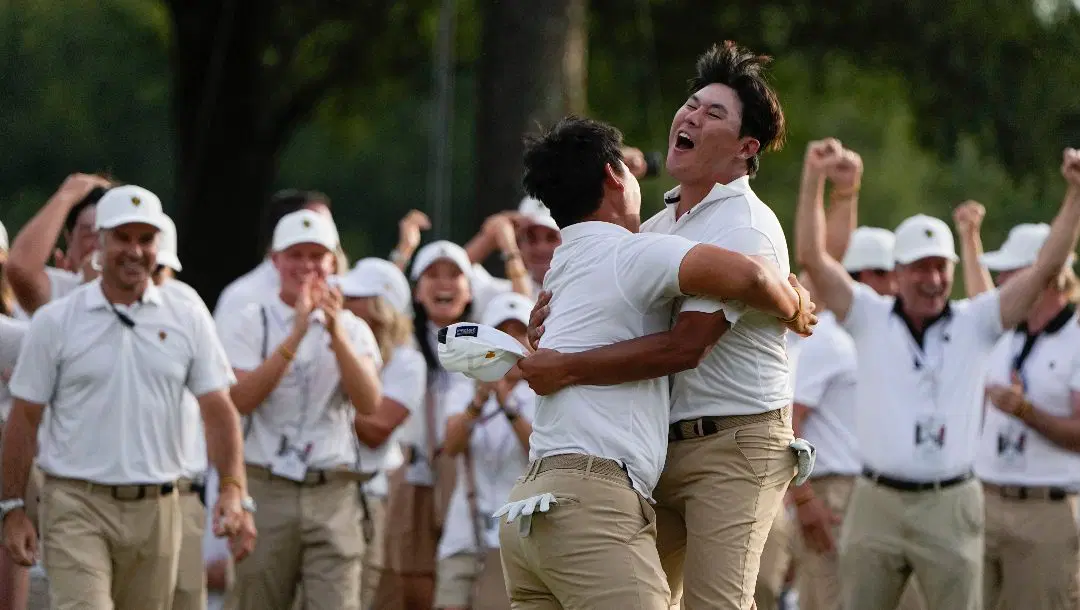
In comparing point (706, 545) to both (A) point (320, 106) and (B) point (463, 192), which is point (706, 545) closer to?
(A) point (320, 106)

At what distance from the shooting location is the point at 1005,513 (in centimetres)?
1073

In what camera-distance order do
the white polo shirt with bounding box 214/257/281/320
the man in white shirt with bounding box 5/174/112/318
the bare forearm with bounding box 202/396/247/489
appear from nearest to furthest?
the bare forearm with bounding box 202/396/247/489 → the man in white shirt with bounding box 5/174/112/318 → the white polo shirt with bounding box 214/257/281/320

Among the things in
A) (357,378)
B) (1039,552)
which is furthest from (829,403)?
(357,378)

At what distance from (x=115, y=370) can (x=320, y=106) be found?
17954 millimetres

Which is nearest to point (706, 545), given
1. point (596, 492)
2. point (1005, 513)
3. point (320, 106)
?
point (596, 492)

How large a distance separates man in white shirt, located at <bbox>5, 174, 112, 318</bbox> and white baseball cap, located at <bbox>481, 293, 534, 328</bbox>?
6.61ft

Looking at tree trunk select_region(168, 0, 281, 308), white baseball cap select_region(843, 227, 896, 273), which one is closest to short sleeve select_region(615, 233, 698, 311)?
white baseball cap select_region(843, 227, 896, 273)

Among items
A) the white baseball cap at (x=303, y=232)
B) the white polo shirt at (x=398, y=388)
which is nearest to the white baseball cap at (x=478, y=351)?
the white baseball cap at (x=303, y=232)

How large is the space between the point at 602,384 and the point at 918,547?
413 centimetres

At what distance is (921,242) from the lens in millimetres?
10164

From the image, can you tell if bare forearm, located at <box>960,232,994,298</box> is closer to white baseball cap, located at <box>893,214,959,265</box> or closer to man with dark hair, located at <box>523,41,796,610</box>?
white baseball cap, located at <box>893,214,959,265</box>

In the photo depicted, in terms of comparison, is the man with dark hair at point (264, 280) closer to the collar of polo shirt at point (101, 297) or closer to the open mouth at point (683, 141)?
the collar of polo shirt at point (101, 297)

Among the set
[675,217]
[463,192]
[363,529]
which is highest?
[463,192]

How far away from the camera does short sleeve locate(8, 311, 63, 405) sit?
332 inches
